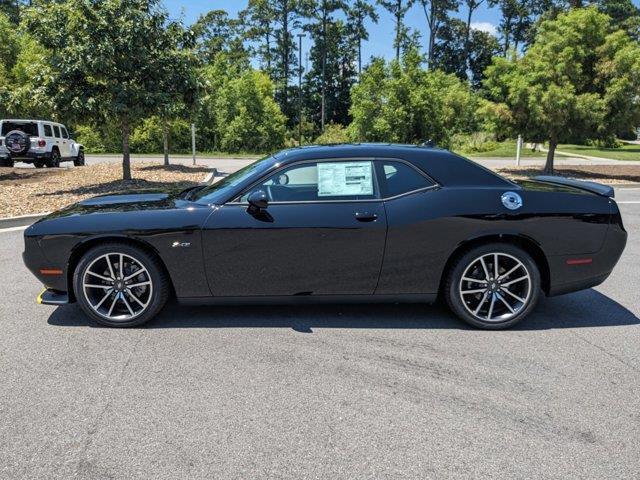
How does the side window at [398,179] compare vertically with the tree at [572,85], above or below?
below

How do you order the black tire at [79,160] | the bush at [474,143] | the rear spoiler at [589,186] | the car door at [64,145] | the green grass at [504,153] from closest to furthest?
the rear spoiler at [589,186] < the car door at [64,145] < the black tire at [79,160] < the green grass at [504,153] < the bush at [474,143]

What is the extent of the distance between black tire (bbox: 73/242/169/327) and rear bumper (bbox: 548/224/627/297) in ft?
10.3

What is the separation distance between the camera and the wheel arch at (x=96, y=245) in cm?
412

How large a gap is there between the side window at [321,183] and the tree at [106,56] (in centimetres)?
911

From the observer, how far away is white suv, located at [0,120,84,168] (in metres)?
A: 17.8

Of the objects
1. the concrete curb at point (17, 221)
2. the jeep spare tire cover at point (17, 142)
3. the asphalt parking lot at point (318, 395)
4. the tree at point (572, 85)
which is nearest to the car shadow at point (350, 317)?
the asphalt parking lot at point (318, 395)

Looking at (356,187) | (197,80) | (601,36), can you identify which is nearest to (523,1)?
(601,36)

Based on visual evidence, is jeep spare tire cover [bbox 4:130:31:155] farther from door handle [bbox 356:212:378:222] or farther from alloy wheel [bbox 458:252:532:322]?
alloy wheel [bbox 458:252:532:322]

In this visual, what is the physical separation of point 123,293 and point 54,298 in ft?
1.90

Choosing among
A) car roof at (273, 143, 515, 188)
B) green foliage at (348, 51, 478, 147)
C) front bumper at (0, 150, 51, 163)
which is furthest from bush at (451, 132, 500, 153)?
car roof at (273, 143, 515, 188)

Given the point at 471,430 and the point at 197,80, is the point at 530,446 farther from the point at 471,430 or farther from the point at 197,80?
the point at 197,80

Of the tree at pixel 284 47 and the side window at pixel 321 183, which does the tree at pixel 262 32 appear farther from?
the side window at pixel 321 183

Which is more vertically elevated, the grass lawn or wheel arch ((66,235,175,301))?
the grass lawn

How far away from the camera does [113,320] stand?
4.21 m
